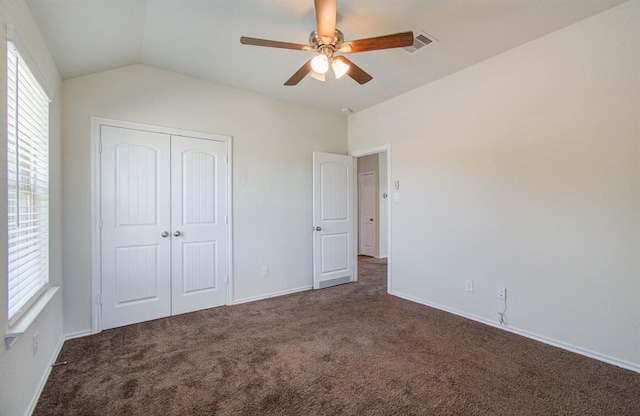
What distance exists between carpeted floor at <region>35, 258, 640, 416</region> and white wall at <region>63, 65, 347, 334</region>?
2.60 ft

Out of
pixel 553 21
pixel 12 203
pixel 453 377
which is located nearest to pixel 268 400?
pixel 453 377

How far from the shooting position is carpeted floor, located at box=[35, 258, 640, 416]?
1.72 m

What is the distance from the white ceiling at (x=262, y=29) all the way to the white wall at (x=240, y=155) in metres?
0.23

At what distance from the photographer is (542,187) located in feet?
8.22

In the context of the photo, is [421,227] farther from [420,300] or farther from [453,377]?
[453,377]

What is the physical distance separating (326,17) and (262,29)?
82 centimetres

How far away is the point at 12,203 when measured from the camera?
1559 millimetres

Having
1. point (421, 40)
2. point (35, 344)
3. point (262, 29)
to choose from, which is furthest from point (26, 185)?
point (421, 40)

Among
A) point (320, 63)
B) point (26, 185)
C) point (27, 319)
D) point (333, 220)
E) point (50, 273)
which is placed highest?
point (320, 63)

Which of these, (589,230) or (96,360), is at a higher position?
(589,230)

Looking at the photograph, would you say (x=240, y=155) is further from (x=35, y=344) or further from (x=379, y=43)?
(x=35, y=344)

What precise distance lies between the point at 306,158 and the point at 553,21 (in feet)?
9.44

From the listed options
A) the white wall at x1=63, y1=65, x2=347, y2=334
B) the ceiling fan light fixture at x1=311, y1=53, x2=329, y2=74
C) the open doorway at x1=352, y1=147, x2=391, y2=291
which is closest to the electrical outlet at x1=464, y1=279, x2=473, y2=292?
the white wall at x1=63, y1=65, x2=347, y2=334

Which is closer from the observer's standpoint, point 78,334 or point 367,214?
point 78,334
